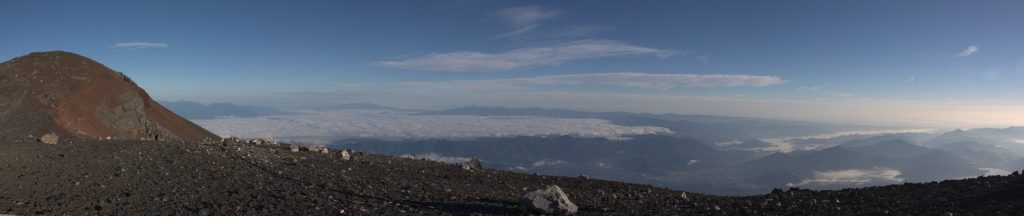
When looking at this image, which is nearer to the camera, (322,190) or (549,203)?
(549,203)

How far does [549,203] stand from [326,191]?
5765 millimetres

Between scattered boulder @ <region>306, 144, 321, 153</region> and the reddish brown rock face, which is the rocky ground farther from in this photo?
the reddish brown rock face

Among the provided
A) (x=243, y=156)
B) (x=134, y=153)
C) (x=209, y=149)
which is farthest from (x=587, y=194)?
(x=134, y=153)

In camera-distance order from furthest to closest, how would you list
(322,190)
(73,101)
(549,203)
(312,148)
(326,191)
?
(73,101)
(312,148)
(322,190)
(326,191)
(549,203)

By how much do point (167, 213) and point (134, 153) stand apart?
327 inches

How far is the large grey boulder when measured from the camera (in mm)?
11023

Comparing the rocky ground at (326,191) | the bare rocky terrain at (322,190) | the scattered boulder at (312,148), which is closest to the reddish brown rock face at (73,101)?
the bare rocky terrain at (322,190)

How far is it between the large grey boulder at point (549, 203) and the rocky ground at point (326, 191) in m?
0.38

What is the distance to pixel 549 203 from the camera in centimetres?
1108

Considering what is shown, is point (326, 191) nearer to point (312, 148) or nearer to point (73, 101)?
point (312, 148)

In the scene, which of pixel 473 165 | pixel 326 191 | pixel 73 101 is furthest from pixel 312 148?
pixel 73 101

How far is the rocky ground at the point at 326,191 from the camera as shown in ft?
36.6

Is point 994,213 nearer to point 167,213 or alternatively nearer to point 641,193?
point 641,193

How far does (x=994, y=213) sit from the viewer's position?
385 inches
